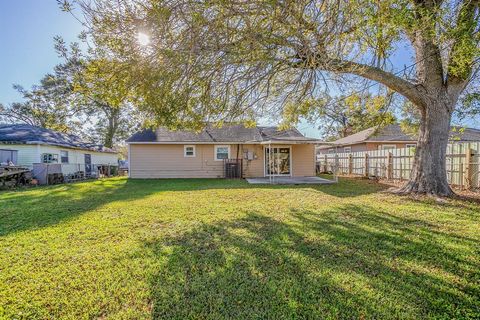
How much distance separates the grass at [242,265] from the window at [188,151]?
10868 millimetres

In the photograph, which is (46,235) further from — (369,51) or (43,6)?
(369,51)

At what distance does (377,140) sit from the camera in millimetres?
20641

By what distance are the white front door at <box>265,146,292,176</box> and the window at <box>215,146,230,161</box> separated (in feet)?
8.39

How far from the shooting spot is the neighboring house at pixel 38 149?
47.9 feet

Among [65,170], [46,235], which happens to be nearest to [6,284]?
[46,235]

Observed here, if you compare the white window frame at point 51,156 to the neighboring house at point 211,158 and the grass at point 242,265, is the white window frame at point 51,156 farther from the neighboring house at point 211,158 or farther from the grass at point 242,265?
the grass at point 242,265

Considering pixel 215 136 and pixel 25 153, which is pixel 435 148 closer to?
pixel 215 136

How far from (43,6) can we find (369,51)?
820 centimetres

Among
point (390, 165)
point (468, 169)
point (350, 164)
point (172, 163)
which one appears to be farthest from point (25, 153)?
point (468, 169)

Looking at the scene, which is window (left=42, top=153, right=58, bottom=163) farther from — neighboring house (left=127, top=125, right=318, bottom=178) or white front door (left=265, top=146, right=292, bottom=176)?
white front door (left=265, top=146, right=292, bottom=176)

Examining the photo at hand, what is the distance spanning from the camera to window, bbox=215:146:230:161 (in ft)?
55.4

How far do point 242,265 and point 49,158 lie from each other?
56.8 feet

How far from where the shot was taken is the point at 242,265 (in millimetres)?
3316

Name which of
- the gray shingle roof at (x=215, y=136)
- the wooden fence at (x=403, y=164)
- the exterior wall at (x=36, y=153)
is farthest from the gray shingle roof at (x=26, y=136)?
the wooden fence at (x=403, y=164)
